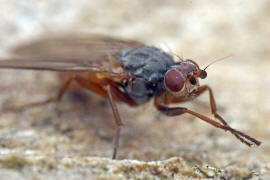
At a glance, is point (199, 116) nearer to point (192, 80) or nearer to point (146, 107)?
point (192, 80)

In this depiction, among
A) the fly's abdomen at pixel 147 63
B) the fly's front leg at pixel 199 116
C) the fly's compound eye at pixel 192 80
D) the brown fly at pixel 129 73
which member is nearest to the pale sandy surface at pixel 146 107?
the fly's front leg at pixel 199 116

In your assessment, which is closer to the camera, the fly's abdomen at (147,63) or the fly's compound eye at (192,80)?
the fly's compound eye at (192,80)

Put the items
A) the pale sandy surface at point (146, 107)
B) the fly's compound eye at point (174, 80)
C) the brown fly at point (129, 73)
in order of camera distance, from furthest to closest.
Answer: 1. the brown fly at point (129, 73)
2. the fly's compound eye at point (174, 80)
3. the pale sandy surface at point (146, 107)

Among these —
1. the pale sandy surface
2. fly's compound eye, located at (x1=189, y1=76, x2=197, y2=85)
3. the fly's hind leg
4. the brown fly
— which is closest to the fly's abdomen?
the brown fly

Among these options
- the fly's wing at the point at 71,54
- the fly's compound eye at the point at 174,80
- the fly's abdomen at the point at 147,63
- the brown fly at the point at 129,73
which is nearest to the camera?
the fly's compound eye at the point at 174,80

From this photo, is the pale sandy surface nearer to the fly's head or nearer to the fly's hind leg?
the fly's hind leg

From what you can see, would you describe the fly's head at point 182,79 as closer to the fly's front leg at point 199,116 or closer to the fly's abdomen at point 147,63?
the fly's front leg at point 199,116

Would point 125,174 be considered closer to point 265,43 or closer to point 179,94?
point 179,94
